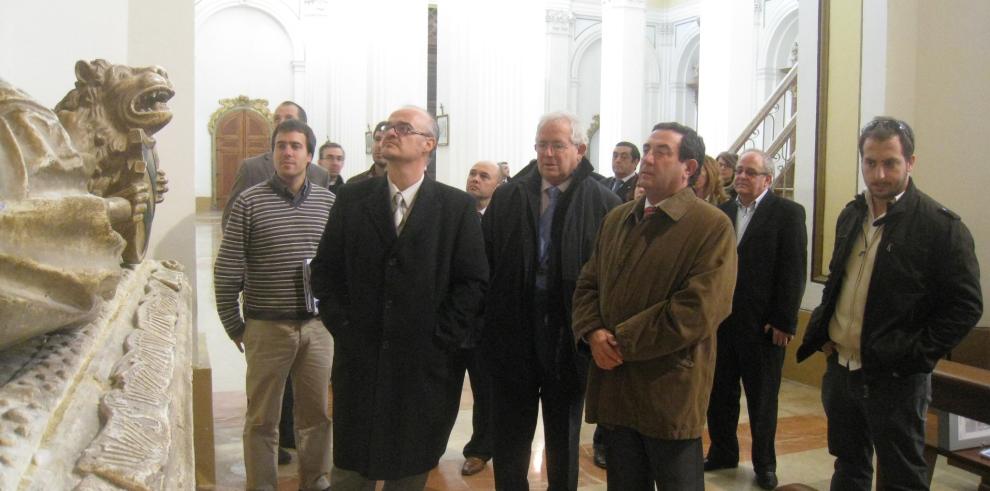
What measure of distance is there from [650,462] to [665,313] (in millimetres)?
555

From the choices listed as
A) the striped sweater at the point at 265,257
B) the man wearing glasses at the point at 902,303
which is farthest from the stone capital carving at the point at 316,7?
the man wearing glasses at the point at 902,303

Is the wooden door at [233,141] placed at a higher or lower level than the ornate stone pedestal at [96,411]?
higher

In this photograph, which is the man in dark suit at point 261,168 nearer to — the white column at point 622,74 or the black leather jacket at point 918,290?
the black leather jacket at point 918,290

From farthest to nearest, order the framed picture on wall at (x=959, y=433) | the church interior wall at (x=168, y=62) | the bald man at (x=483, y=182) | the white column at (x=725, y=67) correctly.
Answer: the white column at (x=725, y=67), the bald man at (x=483, y=182), the framed picture on wall at (x=959, y=433), the church interior wall at (x=168, y=62)

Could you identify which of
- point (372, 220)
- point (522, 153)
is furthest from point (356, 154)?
point (372, 220)

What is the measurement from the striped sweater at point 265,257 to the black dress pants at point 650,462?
62.0 inches

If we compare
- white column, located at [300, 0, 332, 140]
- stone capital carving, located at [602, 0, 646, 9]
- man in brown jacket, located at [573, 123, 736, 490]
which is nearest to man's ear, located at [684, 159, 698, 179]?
man in brown jacket, located at [573, 123, 736, 490]

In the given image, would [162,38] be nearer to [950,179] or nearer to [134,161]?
[134,161]

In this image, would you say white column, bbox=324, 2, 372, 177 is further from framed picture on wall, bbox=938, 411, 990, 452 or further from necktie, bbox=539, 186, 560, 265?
framed picture on wall, bbox=938, 411, 990, 452

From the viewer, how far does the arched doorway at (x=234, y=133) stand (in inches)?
914

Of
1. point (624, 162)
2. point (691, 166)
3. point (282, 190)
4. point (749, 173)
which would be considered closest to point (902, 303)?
point (691, 166)

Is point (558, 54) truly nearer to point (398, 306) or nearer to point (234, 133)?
point (234, 133)

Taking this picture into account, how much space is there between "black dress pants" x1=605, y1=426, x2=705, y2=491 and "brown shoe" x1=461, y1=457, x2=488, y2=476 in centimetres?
146

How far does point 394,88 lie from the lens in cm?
1583
